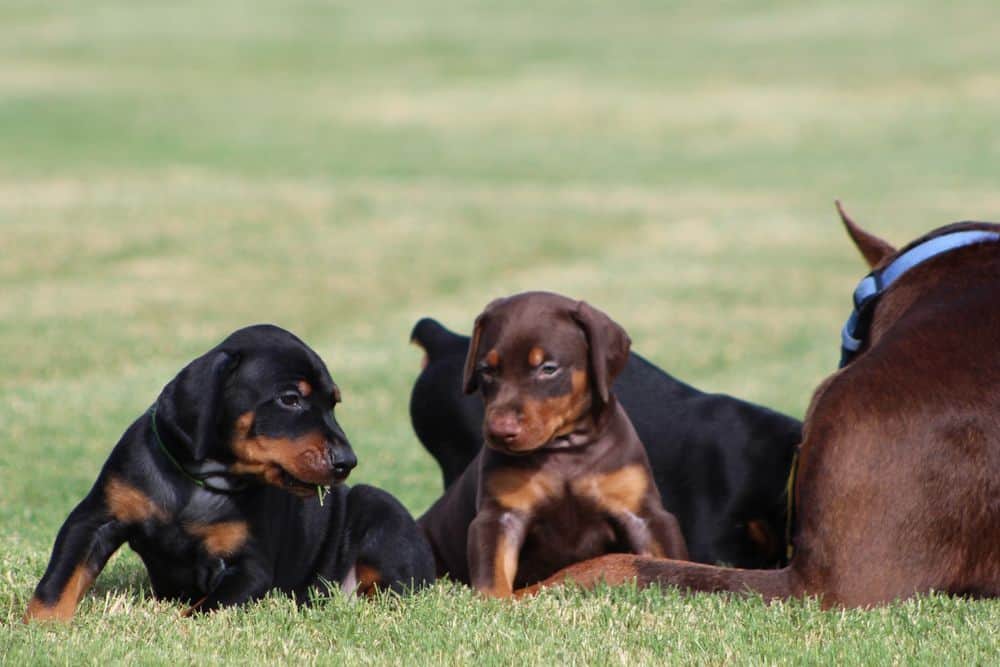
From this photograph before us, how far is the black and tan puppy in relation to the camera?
16.6 ft

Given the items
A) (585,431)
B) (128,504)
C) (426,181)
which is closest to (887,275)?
(585,431)

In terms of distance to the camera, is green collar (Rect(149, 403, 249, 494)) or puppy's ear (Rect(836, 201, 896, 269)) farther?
puppy's ear (Rect(836, 201, 896, 269))

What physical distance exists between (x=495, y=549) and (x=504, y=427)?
1.62 ft

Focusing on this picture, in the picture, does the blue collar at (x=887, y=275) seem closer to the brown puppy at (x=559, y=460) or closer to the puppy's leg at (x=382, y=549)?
the brown puppy at (x=559, y=460)

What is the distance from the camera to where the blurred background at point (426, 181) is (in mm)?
14484

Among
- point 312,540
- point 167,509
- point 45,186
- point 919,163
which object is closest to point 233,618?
point 167,509

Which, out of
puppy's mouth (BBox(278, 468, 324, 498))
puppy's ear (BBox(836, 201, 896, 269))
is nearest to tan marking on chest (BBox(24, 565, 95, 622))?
puppy's mouth (BBox(278, 468, 324, 498))

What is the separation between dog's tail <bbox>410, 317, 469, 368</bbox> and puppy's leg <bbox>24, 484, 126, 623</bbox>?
262 centimetres

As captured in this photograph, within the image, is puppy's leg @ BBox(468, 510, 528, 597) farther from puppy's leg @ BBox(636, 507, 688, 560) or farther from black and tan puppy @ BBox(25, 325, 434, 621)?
black and tan puppy @ BBox(25, 325, 434, 621)

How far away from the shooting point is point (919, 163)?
27.3m

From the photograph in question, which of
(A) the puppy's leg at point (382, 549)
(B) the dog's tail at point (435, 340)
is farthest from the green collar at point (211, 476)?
(B) the dog's tail at point (435, 340)

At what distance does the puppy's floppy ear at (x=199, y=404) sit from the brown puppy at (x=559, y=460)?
0.99 metres

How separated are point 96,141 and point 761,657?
25.0 m

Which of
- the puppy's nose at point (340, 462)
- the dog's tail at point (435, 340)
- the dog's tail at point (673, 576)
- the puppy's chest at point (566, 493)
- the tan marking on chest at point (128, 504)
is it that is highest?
the dog's tail at point (435, 340)
